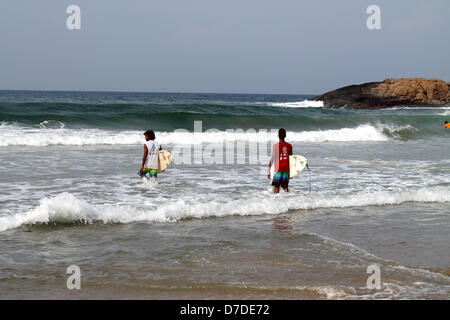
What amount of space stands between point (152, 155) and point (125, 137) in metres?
10.3

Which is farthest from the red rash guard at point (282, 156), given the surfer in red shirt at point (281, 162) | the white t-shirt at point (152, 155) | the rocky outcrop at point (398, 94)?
the rocky outcrop at point (398, 94)

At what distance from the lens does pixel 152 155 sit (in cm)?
1053

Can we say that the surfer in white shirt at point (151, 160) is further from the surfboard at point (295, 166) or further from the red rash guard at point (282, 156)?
the surfboard at point (295, 166)

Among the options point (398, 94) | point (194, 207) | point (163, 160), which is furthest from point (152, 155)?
point (398, 94)

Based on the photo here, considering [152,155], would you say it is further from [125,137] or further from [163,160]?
[125,137]

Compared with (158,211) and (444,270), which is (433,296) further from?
(158,211)

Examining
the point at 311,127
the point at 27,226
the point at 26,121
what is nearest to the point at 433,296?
the point at 27,226

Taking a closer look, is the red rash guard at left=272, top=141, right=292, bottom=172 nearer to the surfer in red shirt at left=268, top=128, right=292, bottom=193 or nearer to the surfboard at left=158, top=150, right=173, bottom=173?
the surfer in red shirt at left=268, top=128, right=292, bottom=193

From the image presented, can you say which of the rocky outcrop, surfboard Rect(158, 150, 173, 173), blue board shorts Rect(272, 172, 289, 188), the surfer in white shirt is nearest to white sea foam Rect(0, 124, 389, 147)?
surfboard Rect(158, 150, 173, 173)

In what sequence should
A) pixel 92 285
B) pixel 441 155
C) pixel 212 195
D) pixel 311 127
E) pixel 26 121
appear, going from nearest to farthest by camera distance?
pixel 92 285, pixel 212 195, pixel 441 155, pixel 26 121, pixel 311 127

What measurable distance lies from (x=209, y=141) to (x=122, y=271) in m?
Answer: 16.9

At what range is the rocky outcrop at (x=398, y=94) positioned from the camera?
53.8 meters

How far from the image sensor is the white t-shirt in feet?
34.3

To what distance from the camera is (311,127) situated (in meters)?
30.2
